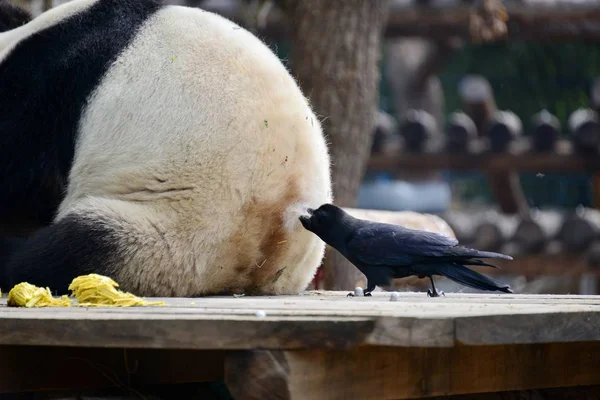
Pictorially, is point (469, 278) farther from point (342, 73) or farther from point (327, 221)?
point (342, 73)

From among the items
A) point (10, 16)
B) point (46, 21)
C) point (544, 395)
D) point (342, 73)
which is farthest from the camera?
point (342, 73)

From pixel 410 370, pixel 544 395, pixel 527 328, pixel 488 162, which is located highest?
pixel 527 328

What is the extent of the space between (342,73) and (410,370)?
10.1 ft

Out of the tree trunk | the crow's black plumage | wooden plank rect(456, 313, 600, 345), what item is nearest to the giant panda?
the crow's black plumage

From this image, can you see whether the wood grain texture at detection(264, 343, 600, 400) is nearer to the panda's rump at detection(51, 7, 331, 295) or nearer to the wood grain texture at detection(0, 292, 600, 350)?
the wood grain texture at detection(0, 292, 600, 350)

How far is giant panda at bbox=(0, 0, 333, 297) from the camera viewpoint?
3.20 metres

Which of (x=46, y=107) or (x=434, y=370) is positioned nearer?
(x=434, y=370)

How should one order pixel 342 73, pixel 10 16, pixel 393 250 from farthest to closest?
1. pixel 342 73
2. pixel 10 16
3. pixel 393 250

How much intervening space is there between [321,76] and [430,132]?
4.33 m

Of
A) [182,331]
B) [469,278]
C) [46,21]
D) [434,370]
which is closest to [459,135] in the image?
[46,21]

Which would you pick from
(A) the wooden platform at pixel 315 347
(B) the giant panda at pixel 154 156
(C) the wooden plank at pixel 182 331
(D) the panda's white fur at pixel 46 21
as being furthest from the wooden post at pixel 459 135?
(C) the wooden plank at pixel 182 331

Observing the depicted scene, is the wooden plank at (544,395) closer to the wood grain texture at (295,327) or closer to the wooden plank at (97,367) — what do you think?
the wood grain texture at (295,327)

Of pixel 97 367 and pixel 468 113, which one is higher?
pixel 97 367

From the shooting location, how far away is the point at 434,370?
2314 millimetres
